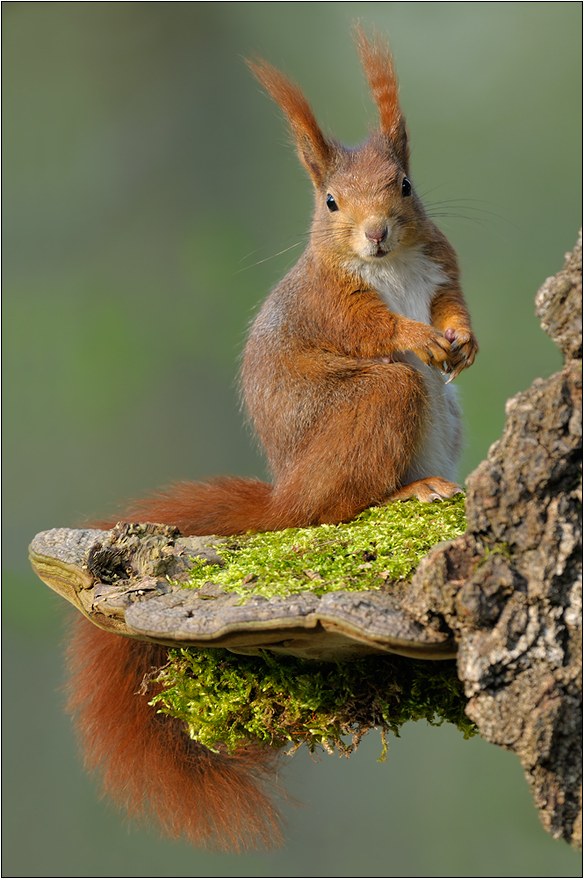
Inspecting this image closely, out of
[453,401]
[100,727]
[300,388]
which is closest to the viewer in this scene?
[100,727]

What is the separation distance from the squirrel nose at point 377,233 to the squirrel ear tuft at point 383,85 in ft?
0.79

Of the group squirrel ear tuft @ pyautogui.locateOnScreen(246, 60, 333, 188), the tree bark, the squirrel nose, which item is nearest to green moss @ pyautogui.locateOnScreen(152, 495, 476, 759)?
the tree bark

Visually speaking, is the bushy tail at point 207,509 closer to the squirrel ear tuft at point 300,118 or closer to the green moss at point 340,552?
the green moss at point 340,552

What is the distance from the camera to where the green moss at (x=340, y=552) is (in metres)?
1.00

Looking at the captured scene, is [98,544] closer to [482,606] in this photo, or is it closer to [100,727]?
[100,727]

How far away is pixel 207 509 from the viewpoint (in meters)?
1.59

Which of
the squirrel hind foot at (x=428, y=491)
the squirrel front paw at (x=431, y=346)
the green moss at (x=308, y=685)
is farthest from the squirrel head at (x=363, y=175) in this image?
the green moss at (x=308, y=685)

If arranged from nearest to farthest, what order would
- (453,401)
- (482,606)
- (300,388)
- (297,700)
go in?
(482,606) → (297,700) → (300,388) → (453,401)

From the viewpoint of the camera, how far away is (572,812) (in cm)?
83

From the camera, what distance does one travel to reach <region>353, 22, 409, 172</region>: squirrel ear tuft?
1566 mm

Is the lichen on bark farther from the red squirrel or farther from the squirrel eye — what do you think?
the squirrel eye

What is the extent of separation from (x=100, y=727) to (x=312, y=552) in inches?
21.6

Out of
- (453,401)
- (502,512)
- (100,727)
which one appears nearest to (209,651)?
(100,727)

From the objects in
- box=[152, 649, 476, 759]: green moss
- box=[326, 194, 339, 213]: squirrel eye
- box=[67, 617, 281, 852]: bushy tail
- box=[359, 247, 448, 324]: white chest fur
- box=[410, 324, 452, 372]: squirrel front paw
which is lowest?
box=[67, 617, 281, 852]: bushy tail
